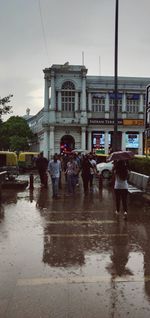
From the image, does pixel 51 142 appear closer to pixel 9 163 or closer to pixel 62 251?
pixel 9 163

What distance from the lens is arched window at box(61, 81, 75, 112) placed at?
60625 mm

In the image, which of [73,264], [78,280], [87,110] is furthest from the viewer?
[87,110]

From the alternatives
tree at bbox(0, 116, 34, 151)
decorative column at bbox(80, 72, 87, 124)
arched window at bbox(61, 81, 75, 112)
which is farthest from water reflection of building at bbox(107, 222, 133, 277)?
tree at bbox(0, 116, 34, 151)

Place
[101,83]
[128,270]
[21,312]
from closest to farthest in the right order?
[21,312] < [128,270] < [101,83]

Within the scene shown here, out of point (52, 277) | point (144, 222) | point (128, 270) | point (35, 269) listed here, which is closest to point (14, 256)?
point (35, 269)

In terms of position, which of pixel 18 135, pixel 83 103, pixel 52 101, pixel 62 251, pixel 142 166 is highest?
pixel 52 101

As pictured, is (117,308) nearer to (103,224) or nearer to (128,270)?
(128,270)

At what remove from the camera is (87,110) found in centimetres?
6169

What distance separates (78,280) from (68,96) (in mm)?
56362

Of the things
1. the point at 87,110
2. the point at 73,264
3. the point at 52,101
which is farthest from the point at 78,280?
the point at 87,110

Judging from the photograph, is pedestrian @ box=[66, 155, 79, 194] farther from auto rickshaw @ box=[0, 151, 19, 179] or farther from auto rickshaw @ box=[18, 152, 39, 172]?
auto rickshaw @ box=[18, 152, 39, 172]

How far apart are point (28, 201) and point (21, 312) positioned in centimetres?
1030

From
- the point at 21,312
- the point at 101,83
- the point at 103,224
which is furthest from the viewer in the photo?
the point at 101,83

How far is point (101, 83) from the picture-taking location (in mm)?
61844
